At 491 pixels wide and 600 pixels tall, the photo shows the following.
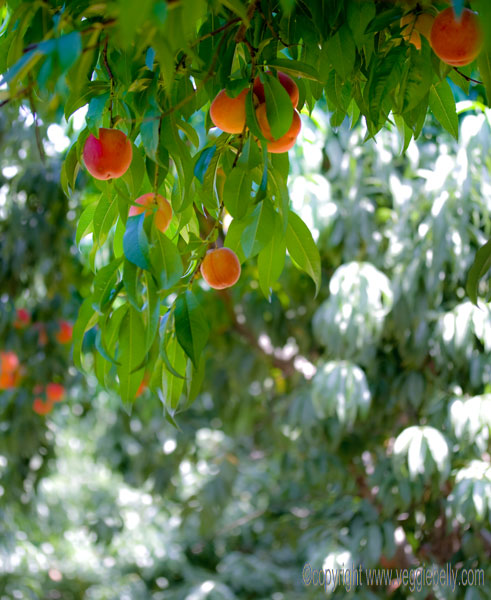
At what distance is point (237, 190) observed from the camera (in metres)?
0.68

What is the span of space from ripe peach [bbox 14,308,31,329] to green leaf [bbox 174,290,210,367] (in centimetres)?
187

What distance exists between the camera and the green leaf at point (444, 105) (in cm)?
81

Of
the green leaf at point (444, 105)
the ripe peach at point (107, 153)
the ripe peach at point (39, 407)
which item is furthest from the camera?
the ripe peach at point (39, 407)

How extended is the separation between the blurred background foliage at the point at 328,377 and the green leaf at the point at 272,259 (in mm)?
422

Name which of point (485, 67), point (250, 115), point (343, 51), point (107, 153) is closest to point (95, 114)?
point (107, 153)

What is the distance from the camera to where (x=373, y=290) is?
1.65 meters

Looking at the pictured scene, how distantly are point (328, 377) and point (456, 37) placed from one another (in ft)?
3.79

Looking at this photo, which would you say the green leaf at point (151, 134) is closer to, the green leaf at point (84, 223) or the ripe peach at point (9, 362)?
the green leaf at point (84, 223)

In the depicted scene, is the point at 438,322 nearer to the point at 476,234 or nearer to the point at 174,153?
the point at 476,234

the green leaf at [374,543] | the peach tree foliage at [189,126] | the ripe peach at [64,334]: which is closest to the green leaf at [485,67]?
the peach tree foliage at [189,126]

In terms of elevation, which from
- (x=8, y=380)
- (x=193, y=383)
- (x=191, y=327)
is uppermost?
(x=191, y=327)

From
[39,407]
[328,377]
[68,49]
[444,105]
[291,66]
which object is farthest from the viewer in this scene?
[39,407]

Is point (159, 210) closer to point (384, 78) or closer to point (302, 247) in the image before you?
point (302, 247)

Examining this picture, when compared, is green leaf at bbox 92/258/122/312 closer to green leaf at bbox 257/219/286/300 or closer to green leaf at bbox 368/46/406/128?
green leaf at bbox 257/219/286/300
